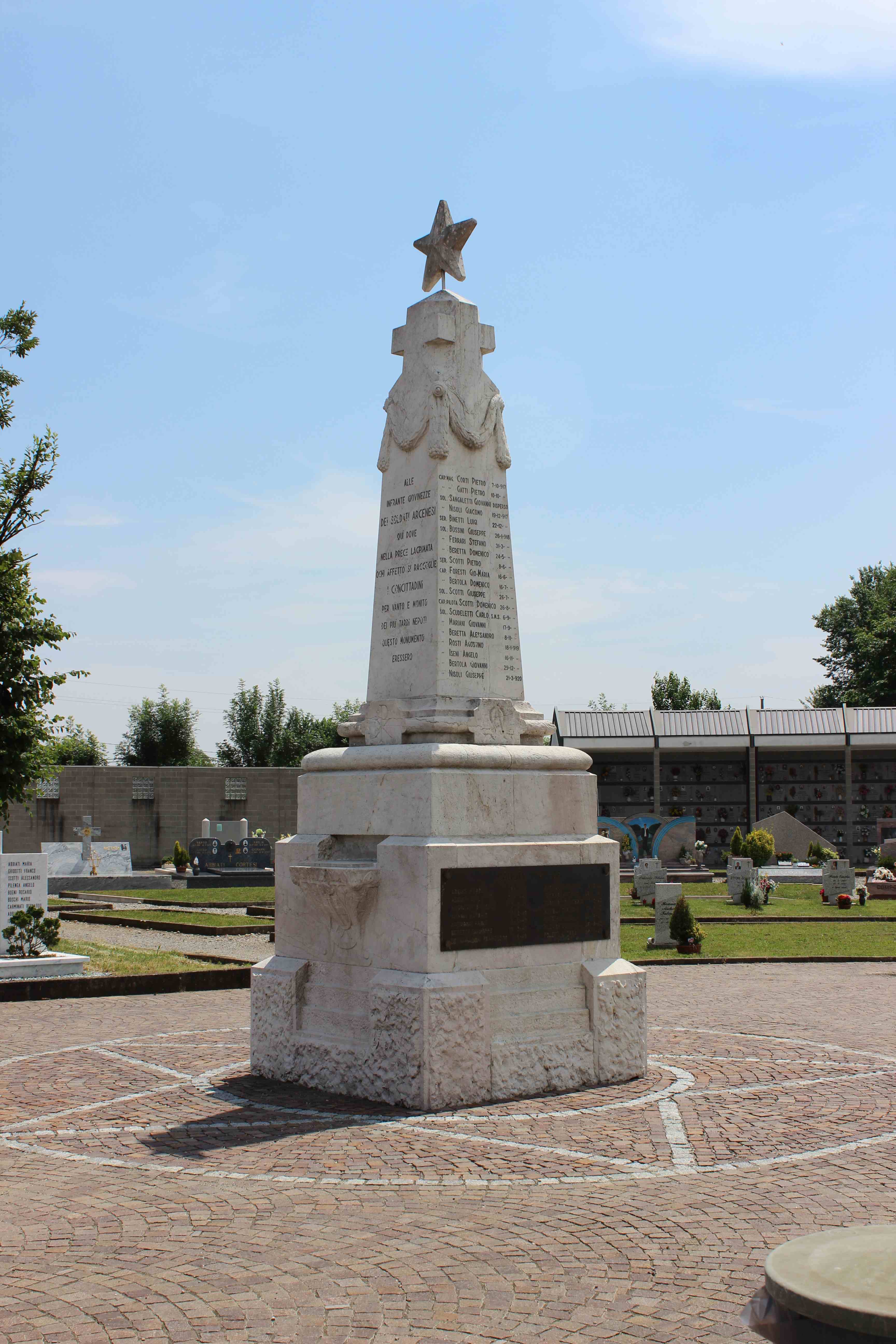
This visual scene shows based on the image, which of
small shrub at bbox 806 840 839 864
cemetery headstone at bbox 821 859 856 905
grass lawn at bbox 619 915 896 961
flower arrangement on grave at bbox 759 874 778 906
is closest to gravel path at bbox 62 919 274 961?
grass lawn at bbox 619 915 896 961

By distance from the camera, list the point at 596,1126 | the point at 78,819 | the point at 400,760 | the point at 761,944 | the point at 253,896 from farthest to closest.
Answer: the point at 78,819, the point at 253,896, the point at 761,944, the point at 400,760, the point at 596,1126

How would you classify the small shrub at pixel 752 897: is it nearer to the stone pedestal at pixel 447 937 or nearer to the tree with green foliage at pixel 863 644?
the stone pedestal at pixel 447 937

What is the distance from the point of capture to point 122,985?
1391cm

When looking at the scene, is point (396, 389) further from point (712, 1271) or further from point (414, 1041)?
point (712, 1271)

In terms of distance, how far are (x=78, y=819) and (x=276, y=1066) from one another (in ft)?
116

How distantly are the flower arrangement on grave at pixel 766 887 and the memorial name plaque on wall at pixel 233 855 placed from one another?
14.9 metres

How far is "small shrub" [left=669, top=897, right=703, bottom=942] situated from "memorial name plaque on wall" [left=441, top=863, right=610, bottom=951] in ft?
30.6

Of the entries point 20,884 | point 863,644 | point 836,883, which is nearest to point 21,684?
point 20,884

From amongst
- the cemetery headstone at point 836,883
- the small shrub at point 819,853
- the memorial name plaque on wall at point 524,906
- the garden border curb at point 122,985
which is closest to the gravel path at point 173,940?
the garden border curb at point 122,985

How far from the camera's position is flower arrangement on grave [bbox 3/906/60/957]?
1545cm

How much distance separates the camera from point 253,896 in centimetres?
3073

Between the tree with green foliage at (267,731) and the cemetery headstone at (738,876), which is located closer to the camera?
the cemetery headstone at (738,876)

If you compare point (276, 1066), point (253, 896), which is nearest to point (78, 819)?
point (253, 896)

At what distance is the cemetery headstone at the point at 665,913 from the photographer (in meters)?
18.8
